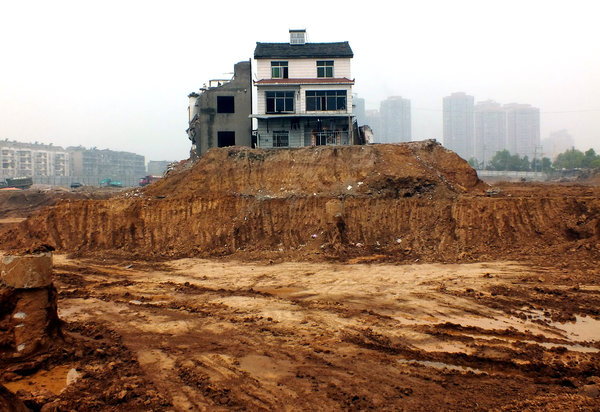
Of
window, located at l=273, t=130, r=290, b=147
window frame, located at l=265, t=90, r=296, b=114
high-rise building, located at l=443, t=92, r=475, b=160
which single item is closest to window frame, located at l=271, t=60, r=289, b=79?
window frame, located at l=265, t=90, r=296, b=114

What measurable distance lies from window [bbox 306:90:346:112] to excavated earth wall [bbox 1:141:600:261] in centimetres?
795

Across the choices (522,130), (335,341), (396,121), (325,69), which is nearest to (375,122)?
(396,121)

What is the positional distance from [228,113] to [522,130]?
128534mm

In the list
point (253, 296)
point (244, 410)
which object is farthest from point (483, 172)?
point (244, 410)

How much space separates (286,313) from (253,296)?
2.02 meters

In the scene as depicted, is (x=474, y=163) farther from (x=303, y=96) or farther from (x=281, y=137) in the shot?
(x=281, y=137)

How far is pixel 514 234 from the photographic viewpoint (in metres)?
18.1

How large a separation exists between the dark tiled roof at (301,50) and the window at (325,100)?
295 centimetres

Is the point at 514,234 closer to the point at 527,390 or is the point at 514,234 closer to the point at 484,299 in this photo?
the point at 484,299

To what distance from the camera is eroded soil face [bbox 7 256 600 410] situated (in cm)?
593

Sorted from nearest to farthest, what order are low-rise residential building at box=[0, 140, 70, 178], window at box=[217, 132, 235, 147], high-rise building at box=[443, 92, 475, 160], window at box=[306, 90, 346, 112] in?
window at box=[306, 90, 346, 112], window at box=[217, 132, 235, 147], low-rise residential building at box=[0, 140, 70, 178], high-rise building at box=[443, 92, 475, 160]

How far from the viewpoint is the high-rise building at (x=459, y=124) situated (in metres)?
135

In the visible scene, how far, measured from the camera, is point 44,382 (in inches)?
253

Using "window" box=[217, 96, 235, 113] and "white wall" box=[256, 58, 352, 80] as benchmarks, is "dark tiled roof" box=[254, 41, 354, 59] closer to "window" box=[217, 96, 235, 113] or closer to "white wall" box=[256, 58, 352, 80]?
"white wall" box=[256, 58, 352, 80]
